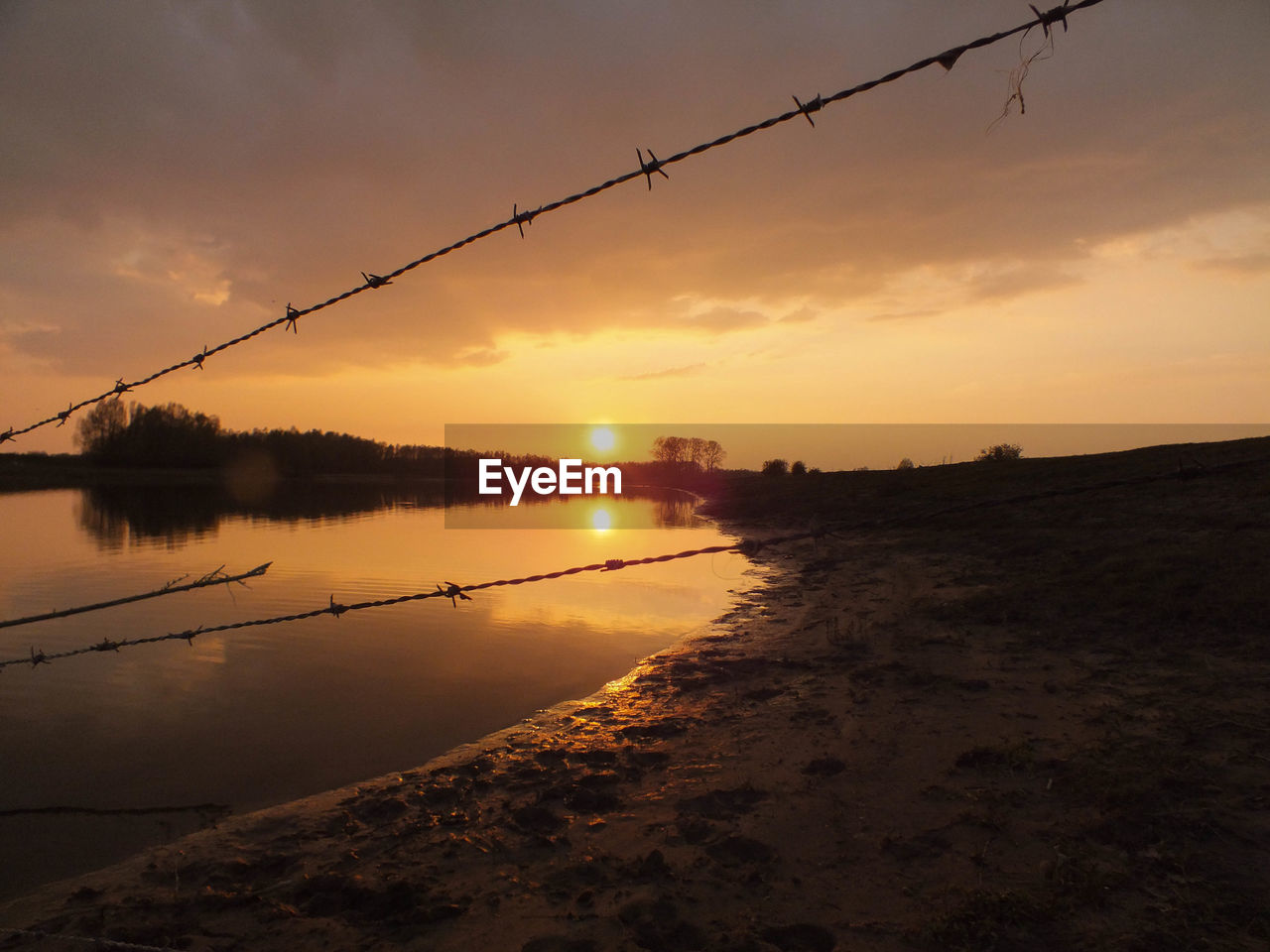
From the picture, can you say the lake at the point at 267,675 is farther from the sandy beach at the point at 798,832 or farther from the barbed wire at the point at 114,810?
the sandy beach at the point at 798,832

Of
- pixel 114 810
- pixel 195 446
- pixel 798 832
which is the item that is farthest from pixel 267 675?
pixel 195 446

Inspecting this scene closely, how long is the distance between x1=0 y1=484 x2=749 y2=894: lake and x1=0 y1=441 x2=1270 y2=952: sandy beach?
89cm

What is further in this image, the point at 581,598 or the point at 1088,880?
the point at 581,598

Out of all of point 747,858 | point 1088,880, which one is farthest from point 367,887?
point 1088,880

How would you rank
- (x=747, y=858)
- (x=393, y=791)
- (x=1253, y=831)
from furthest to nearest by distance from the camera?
(x=393, y=791)
(x=747, y=858)
(x=1253, y=831)

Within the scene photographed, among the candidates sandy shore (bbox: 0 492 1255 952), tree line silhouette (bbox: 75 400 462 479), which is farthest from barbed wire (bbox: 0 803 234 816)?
tree line silhouette (bbox: 75 400 462 479)

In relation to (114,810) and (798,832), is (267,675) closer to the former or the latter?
(114,810)

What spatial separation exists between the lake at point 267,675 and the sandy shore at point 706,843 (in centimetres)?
91

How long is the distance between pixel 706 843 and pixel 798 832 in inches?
25.4

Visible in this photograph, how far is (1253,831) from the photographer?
3.84 metres

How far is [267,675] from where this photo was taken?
30.6ft

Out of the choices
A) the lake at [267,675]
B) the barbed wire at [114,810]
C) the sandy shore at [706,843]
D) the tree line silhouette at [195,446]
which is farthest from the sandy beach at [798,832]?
the tree line silhouette at [195,446]

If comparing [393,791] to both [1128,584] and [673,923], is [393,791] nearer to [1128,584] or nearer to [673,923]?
[673,923]

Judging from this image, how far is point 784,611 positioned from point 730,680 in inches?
178
